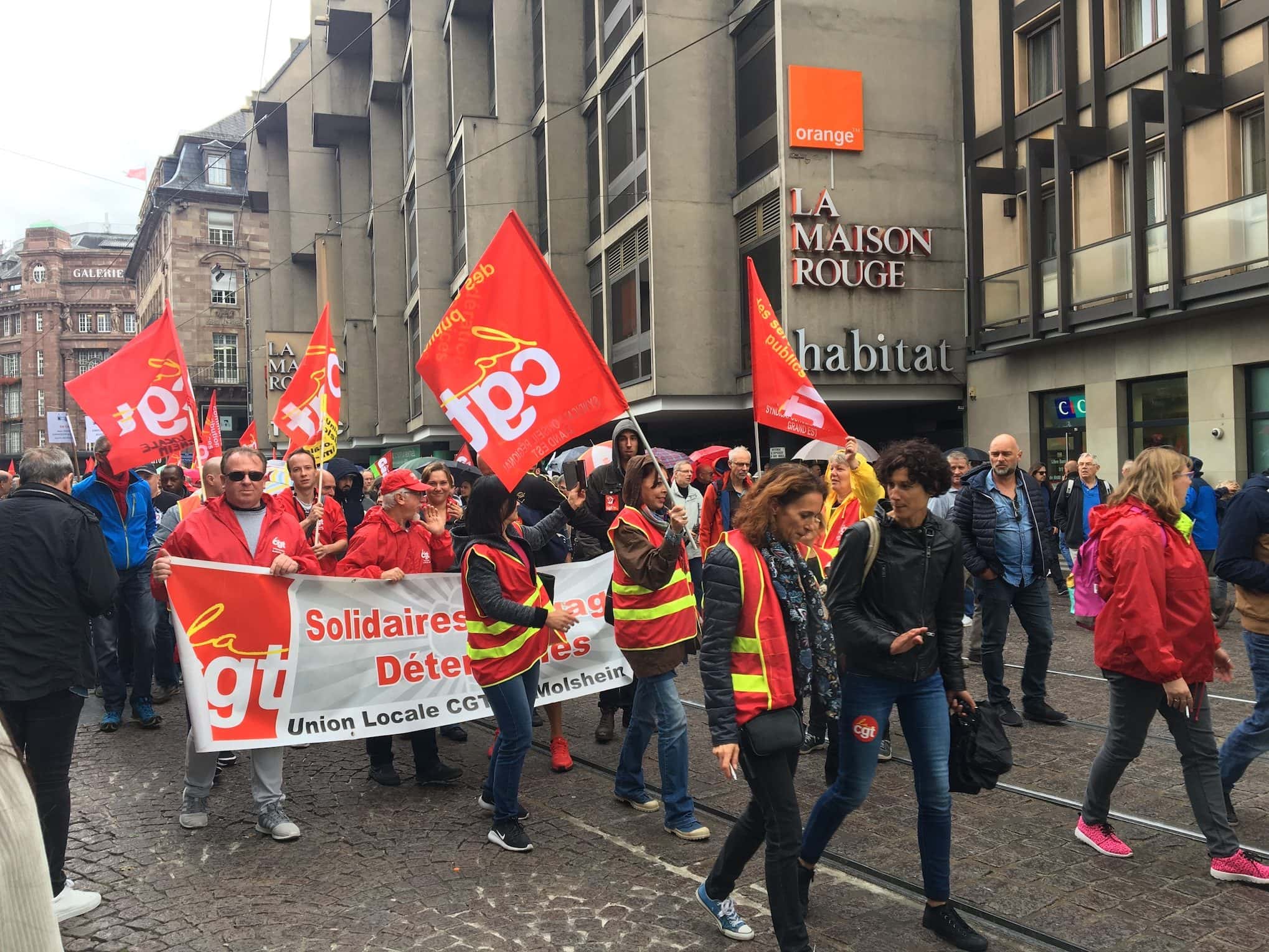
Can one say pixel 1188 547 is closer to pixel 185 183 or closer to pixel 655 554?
pixel 655 554

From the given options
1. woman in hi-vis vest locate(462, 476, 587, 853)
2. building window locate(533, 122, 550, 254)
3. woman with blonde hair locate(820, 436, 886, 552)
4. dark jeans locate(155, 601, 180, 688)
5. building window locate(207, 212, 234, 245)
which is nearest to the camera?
woman in hi-vis vest locate(462, 476, 587, 853)

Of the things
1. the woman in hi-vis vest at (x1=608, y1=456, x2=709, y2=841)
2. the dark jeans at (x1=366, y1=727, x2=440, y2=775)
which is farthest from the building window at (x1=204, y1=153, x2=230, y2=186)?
the woman in hi-vis vest at (x1=608, y1=456, x2=709, y2=841)

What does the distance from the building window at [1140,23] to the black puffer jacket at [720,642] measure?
1662cm

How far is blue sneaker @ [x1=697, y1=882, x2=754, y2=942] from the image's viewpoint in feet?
13.0

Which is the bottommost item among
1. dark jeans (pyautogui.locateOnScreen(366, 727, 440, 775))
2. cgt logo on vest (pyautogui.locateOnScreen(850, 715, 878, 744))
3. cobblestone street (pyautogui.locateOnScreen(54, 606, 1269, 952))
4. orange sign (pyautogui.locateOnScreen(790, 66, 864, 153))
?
cobblestone street (pyautogui.locateOnScreen(54, 606, 1269, 952))

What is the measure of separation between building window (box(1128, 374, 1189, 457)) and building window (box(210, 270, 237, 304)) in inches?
2545

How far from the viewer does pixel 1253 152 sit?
1554 cm

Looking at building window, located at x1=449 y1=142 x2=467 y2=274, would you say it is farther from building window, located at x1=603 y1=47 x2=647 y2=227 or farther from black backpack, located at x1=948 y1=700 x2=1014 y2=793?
black backpack, located at x1=948 y1=700 x2=1014 y2=793

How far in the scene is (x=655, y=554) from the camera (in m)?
5.02

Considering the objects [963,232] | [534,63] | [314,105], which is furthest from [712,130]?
[314,105]

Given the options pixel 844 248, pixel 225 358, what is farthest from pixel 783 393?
pixel 225 358

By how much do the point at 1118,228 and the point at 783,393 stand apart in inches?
482

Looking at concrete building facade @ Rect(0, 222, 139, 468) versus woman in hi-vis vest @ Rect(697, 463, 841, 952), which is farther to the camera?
concrete building facade @ Rect(0, 222, 139, 468)

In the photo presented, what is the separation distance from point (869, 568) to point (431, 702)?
3.50 meters
